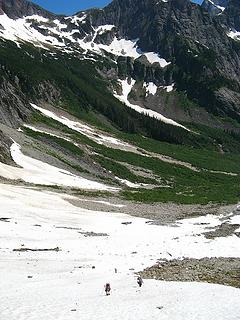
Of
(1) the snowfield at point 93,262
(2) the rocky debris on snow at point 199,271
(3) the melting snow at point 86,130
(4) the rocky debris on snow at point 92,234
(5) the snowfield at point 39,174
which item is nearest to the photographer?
(1) the snowfield at point 93,262

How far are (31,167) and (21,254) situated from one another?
54.6 meters

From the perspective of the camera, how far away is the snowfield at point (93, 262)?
2031cm

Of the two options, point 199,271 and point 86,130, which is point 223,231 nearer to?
point 199,271

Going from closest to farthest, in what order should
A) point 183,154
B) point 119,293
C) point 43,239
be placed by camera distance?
point 119,293 < point 43,239 < point 183,154

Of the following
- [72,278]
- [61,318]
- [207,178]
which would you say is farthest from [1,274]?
[207,178]

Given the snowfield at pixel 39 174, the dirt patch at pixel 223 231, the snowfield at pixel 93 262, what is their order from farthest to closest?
the snowfield at pixel 39 174 → the dirt patch at pixel 223 231 → the snowfield at pixel 93 262

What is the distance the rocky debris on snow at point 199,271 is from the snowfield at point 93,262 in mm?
1434

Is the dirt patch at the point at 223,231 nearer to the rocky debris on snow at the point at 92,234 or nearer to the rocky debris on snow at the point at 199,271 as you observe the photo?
the rocky debris on snow at the point at 92,234

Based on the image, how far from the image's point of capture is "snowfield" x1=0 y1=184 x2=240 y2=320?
66.6 feet

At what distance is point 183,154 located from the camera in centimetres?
16612

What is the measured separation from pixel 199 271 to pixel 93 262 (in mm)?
7388

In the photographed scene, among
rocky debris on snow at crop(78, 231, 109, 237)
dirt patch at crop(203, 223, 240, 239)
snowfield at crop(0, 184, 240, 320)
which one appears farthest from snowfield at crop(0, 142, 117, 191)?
dirt patch at crop(203, 223, 240, 239)

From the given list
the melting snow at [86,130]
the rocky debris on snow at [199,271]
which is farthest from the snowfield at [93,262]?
the melting snow at [86,130]

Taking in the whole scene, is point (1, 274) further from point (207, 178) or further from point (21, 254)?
point (207, 178)
